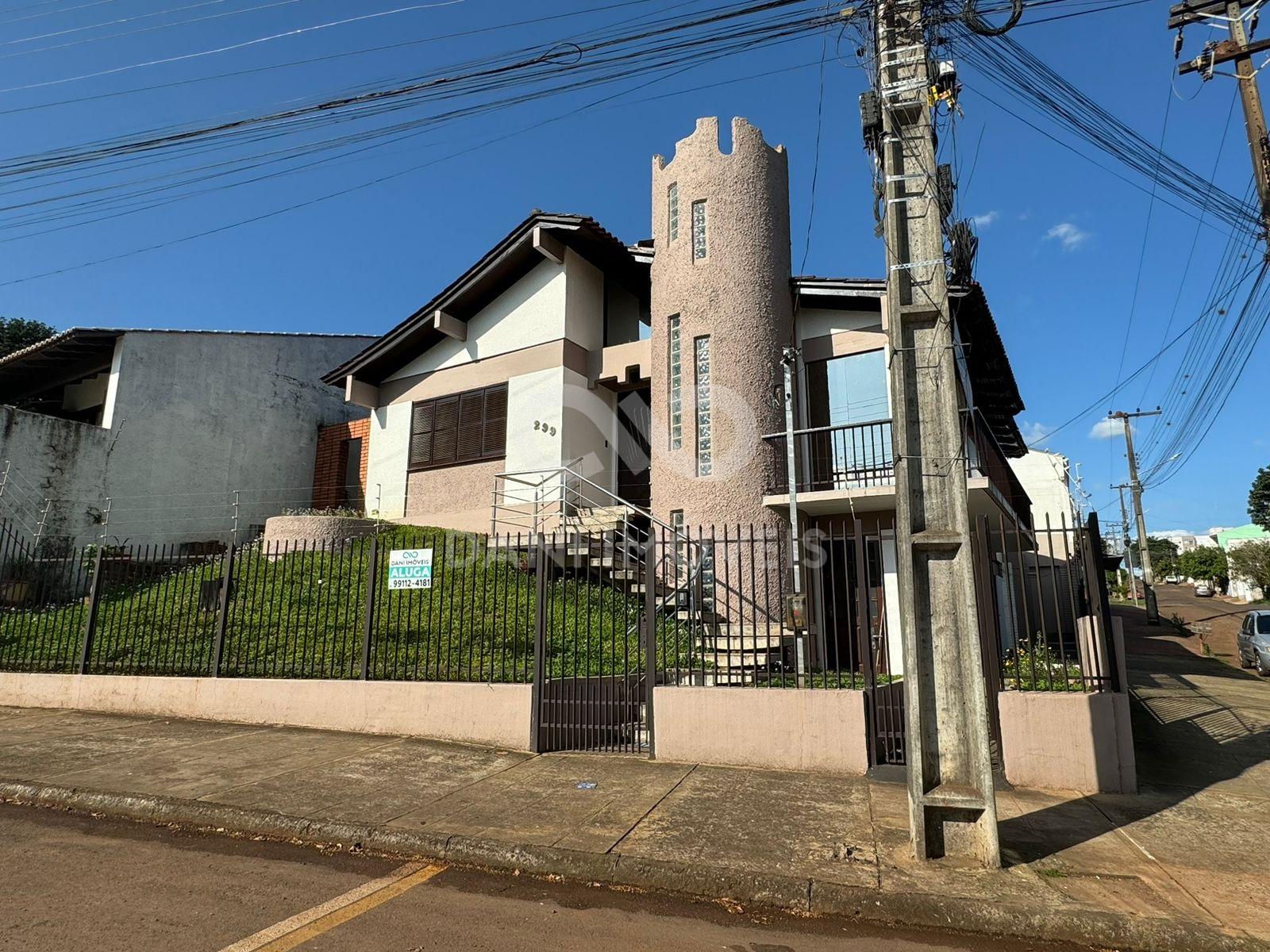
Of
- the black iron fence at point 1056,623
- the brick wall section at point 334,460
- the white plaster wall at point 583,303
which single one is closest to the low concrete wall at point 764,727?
the black iron fence at point 1056,623

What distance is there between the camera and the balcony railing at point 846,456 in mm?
10812

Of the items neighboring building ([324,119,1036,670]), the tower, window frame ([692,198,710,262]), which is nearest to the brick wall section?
neighboring building ([324,119,1036,670])

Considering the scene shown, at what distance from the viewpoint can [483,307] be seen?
16.0m

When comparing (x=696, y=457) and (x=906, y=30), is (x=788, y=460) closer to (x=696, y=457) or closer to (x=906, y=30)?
(x=696, y=457)

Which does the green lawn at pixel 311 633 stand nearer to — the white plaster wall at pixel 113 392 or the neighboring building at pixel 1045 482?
the white plaster wall at pixel 113 392

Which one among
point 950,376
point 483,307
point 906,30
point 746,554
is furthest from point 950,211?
point 483,307

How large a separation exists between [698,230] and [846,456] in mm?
4725

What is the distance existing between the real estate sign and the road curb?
10.7 feet

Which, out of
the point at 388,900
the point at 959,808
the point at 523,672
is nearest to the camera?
the point at 388,900

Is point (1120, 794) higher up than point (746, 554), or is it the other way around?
point (746, 554)

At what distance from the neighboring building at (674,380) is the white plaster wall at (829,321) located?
30 millimetres

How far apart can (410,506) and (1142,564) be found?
33038 millimetres

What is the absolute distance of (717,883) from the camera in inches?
169

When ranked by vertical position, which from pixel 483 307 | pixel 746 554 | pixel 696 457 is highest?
pixel 483 307
